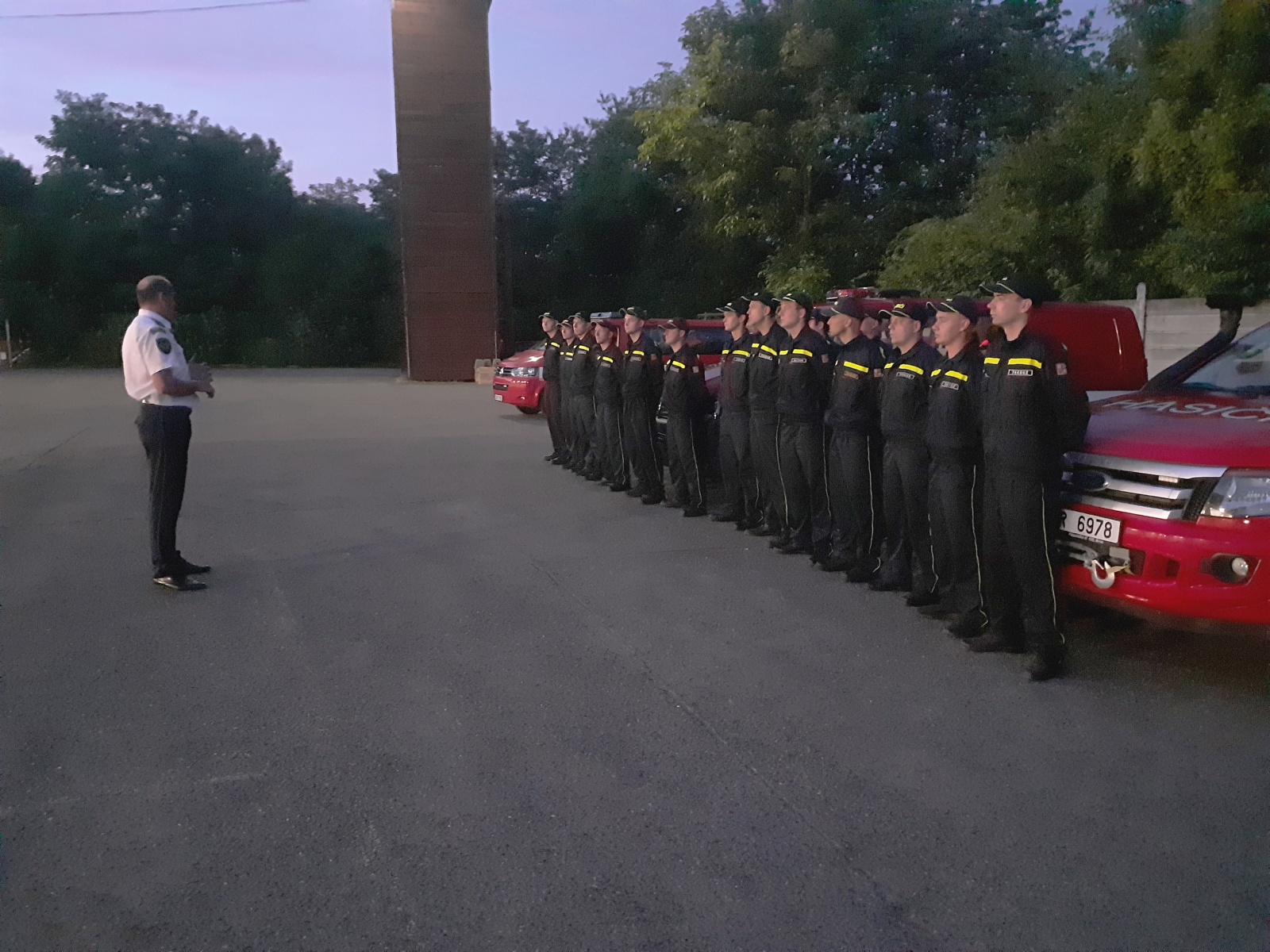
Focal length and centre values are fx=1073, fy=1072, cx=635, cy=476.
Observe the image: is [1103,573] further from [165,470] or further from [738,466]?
[165,470]

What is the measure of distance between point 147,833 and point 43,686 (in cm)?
178

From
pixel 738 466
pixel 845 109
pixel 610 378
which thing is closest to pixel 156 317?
pixel 738 466

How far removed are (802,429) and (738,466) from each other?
1094 mm

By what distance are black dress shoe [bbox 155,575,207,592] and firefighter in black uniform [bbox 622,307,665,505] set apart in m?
4.18

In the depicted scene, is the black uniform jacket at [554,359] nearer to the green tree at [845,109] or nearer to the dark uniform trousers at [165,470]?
the dark uniform trousers at [165,470]

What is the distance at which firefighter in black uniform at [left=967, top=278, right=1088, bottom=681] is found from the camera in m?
4.84

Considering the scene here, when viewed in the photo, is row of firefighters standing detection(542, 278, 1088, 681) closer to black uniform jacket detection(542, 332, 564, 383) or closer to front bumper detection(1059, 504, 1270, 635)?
front bumper detection(1059, 504, 1270, 635)

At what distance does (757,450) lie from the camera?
802 centimetres

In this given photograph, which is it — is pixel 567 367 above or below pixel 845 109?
below

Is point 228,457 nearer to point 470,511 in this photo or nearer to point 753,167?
point 470,511

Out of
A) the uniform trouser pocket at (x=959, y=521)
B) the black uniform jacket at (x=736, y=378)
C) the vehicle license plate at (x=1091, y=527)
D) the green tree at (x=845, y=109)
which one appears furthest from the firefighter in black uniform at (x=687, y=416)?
the green tree at (x=845, y=109)

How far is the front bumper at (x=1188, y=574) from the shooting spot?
4402 mm

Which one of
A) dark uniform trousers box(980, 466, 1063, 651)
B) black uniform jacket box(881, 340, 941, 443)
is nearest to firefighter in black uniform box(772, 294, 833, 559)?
black uniform jacket box(881, 340, 941, 443)

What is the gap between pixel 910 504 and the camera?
623 centimetres
